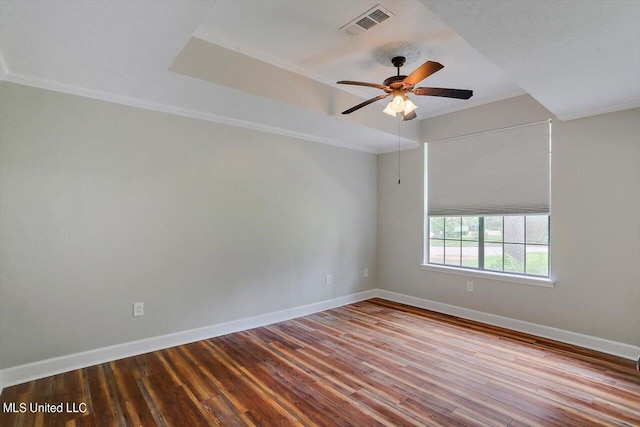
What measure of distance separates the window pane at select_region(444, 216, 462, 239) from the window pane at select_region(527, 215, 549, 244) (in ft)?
2.74

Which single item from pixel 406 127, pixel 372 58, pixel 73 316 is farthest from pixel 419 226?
pixel 73 316

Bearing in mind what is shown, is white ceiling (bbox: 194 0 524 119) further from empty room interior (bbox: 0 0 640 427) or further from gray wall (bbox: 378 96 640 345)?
gray wall (bbox: 378 96 640 345)

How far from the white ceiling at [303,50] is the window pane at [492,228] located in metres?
1.36

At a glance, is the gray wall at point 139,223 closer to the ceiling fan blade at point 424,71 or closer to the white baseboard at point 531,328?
the white baseboard at point 531,328

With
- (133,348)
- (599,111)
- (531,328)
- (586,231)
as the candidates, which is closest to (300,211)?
(133,348)

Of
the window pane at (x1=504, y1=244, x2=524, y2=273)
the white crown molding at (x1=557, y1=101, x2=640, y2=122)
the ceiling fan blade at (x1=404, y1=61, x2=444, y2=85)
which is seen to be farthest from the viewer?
the window pane at (x1=504, y1=244, x2=524, y2=273)

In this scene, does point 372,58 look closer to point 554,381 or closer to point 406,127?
point 406,127

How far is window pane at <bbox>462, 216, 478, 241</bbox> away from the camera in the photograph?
4266mm

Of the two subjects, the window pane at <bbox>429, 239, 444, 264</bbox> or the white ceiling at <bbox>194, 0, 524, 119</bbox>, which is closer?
the white ceiling at <bbox>194, 0, 524, 119</bbox>

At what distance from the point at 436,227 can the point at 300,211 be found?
6.48ft

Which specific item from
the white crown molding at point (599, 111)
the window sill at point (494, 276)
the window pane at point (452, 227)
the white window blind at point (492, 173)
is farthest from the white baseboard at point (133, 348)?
the white crown molding at point (599, 111)

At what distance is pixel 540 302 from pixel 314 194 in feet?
9.66

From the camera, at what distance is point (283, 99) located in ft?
10.2

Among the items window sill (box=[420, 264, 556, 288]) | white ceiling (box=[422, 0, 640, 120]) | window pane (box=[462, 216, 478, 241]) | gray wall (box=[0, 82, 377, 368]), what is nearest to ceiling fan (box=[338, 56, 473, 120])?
white ceiling (box=[422, 0, 640, 120])
